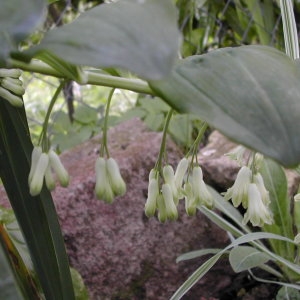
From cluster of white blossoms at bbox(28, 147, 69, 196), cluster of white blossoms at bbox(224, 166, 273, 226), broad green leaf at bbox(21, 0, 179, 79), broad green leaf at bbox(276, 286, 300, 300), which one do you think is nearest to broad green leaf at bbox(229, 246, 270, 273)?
broad green leaf at bbox(276, 286, 300, 300)

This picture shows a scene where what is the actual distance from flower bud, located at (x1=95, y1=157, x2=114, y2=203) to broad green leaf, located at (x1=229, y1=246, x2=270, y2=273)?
15.8 inches

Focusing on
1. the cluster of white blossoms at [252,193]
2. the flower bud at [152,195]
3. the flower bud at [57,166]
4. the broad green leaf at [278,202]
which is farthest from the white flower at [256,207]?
the broad green leaf at [278,202]

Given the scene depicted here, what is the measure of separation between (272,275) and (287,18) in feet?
1.85

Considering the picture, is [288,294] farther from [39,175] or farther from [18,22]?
[18,22]

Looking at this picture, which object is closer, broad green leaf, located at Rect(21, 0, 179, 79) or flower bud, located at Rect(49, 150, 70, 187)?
broad green leaf, located at Rect(21, 0, 179, 79)

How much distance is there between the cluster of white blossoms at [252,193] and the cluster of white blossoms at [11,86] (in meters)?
0.28

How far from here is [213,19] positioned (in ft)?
7.36

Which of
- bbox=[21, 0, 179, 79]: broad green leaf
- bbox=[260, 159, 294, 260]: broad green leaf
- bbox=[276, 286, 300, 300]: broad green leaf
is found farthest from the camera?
bbox=[260, 159, 294, 260]: broad green leaf

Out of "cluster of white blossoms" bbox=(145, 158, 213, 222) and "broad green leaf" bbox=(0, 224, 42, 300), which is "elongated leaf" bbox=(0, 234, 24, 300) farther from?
"cluster of white blossoms" bbox=(145, 158, 213, 222)

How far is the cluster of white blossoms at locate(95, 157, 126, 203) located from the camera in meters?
0.58

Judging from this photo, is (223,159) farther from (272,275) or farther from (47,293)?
(47,293)

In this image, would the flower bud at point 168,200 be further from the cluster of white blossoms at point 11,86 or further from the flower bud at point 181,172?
the cluster of white blossoms at point 11,86

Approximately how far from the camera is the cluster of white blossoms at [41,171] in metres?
0.52

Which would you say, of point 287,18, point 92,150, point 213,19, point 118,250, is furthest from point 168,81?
point 213,19
